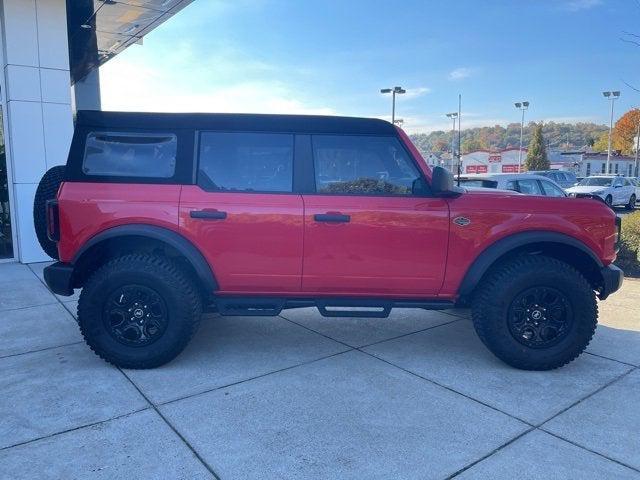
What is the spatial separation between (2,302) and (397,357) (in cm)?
469

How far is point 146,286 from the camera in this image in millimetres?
3555

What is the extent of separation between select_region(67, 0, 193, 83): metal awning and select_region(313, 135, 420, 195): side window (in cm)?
642

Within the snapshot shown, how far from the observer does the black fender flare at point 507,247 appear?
140 inches

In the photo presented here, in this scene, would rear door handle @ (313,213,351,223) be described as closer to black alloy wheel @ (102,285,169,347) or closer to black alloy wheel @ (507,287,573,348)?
black alloy wheel @ (102,285,169,347)

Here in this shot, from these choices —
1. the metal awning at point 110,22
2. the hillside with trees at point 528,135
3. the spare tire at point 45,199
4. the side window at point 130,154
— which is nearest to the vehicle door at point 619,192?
the metal awning at point 110,22

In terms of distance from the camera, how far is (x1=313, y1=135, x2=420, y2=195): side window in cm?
362

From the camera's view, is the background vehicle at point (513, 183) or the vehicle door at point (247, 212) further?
the background vehicle at point (513, 183)

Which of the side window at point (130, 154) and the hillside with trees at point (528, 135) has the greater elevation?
the hillside with trees at point (528, 135)

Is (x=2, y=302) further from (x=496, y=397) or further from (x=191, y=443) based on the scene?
(x=496, y=397)

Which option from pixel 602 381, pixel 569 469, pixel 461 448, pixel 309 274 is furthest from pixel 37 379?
pixel 602 381

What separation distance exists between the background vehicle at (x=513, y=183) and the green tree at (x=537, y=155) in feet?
127

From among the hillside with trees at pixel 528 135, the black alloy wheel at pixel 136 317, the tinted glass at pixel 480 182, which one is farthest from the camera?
the hillside with trees at pixel 528 135

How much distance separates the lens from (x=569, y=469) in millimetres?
2467

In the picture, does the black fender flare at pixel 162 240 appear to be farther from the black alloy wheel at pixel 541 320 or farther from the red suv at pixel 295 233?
the black alloy wheel at pixel 541 320
